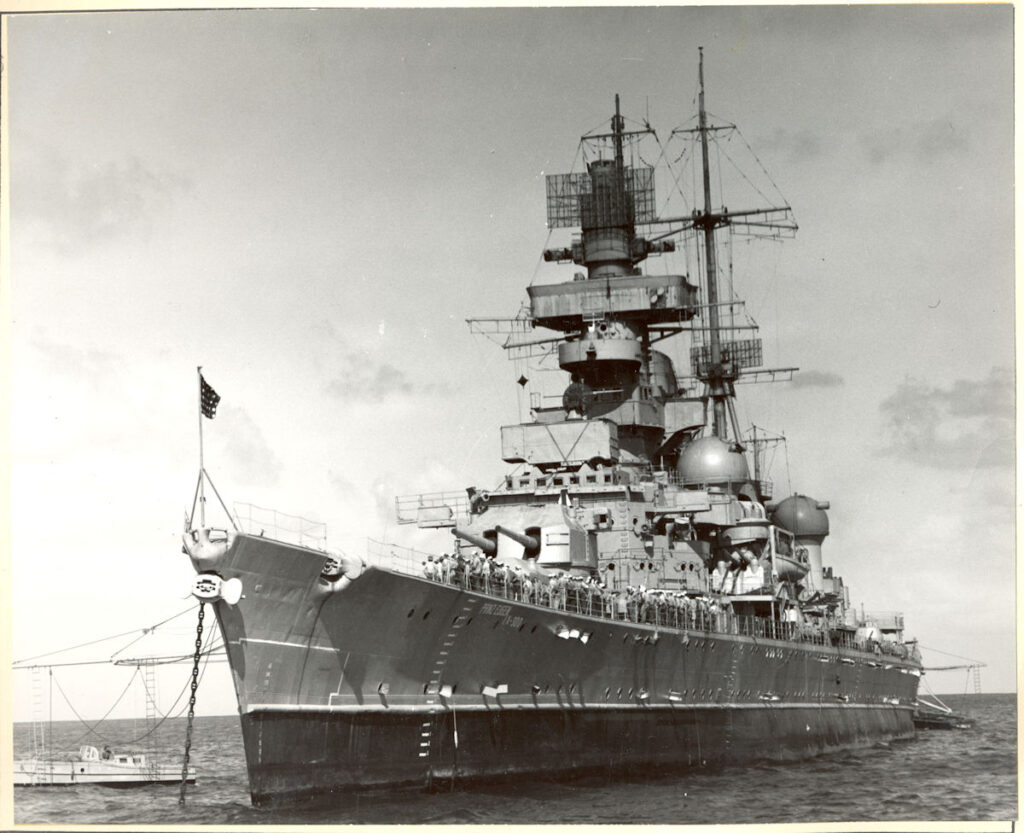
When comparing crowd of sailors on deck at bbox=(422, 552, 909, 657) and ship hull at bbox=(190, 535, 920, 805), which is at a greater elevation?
crowd of sailors on deck at bbox=(422, 552, 909, 657)

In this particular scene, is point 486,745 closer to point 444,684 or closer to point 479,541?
point 444,684

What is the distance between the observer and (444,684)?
76.0 ft

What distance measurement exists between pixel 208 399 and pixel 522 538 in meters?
9.89

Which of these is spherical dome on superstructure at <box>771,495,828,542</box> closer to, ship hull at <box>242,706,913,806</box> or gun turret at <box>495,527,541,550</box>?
ship hull at <box>242,706,913,806</box>

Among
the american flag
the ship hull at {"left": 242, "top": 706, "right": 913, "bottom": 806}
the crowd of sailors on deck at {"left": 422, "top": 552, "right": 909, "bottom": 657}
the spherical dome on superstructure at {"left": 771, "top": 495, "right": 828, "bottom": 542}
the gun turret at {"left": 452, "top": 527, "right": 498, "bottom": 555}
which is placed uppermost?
the spherical dome on superstructure at {"left": 771, "top": 495, "right": 828, "bottom": 542}

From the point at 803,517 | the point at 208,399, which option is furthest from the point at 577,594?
the point at 803,517

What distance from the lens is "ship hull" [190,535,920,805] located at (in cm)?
2044

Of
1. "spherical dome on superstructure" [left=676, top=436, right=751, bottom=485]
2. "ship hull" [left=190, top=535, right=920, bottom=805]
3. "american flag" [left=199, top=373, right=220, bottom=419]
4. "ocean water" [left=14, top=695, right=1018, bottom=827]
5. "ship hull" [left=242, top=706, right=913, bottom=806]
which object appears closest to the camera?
"american flag" [left=199, top=373, right=220, bottom=419]

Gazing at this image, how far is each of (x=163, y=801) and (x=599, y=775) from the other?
861cm

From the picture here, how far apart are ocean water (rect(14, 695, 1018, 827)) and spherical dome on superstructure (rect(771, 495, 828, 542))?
10.2 meters

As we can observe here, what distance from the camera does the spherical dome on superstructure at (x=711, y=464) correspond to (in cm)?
3581

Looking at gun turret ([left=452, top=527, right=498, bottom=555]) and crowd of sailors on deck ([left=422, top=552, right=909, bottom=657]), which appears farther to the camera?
gun turret ([left=452, top=527, right=498, bottom=555])

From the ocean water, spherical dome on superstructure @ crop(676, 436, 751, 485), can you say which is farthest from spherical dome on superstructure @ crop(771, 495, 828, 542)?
the ocean water

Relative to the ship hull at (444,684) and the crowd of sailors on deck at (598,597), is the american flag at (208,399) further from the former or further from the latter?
the crowd of sailors on deck at (598,597)
